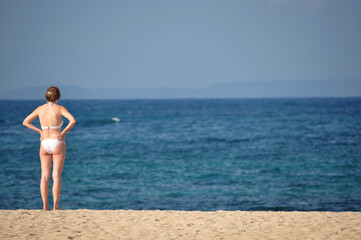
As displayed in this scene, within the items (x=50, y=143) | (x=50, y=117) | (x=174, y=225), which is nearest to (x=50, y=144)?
(x=50, y=143)

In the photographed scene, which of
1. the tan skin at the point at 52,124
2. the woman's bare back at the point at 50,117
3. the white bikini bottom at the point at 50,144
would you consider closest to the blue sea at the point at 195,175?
the tan skin at the point at 52,124

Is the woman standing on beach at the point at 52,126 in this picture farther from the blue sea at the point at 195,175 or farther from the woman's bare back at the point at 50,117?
the blue sea at the point at 195,175

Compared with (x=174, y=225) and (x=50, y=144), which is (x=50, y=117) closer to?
(x=50, y=144)

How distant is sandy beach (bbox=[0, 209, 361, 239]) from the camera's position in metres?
6.62

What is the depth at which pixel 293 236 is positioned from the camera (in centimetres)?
661

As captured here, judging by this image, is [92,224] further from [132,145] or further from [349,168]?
[132,145]

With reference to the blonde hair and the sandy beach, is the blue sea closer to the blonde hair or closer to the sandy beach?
the sandy beach

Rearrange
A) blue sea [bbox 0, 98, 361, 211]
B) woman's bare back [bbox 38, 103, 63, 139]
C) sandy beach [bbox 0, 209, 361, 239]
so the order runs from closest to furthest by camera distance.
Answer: sandy beach [bbox 0, 209, 361, 239] < woman's bare back [bbox 38, 103, 63, 139] < blue sea [bbox 0, 98, 361, 211]

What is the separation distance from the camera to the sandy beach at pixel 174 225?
6621 millimetres

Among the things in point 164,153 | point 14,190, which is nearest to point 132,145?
point 164,153

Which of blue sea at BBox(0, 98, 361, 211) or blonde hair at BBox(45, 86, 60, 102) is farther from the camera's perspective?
blue sea at BBox(0, 98, 361, 211)

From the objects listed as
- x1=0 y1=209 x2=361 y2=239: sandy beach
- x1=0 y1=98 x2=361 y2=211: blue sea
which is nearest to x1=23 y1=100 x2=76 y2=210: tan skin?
x1=0 y1=209 x2=361 y2=239: sandy beach

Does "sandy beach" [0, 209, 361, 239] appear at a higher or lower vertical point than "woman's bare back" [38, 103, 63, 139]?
lower

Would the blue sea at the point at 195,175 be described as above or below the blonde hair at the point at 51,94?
below
